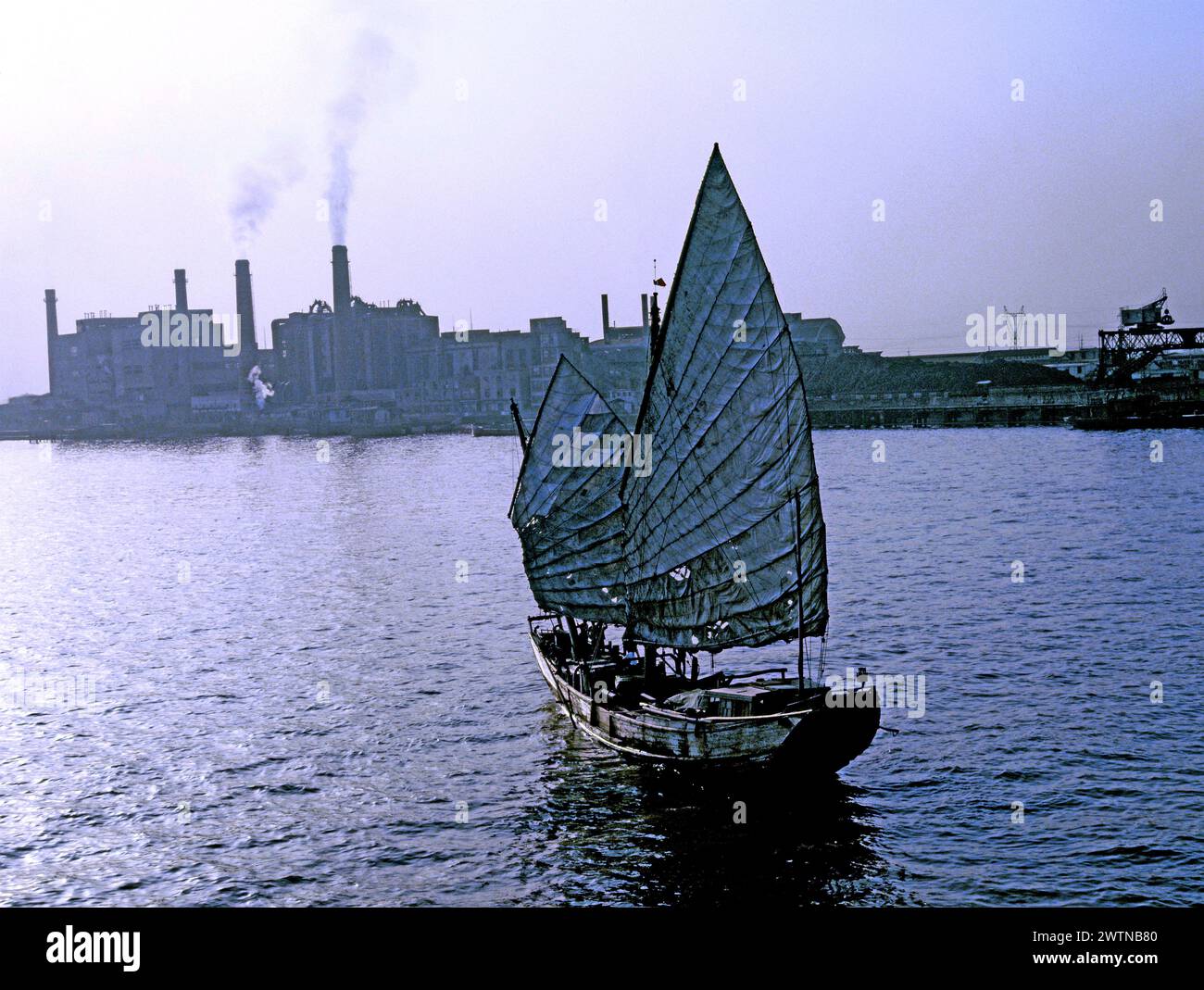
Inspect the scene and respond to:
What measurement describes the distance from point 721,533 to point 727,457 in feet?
5.65

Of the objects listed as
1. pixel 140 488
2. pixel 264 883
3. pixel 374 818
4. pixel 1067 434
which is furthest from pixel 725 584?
pixel 1067 434

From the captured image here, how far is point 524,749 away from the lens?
29.7 metres

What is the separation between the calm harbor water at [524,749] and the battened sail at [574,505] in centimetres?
338

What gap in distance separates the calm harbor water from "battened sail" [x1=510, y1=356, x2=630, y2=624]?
3.38 meters

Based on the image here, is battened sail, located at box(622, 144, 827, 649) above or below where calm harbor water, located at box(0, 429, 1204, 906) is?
above

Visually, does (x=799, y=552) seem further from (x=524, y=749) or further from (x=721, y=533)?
(x=524, y=749)

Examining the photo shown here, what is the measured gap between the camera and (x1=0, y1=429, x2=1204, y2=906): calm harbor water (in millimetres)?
21828

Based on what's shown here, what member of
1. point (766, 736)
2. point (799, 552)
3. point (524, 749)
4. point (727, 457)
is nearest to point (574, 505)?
point (524, 749)

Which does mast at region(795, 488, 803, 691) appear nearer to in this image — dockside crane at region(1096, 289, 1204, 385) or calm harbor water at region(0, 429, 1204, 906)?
calm harbor water at region(0, 429, 1204, 906)

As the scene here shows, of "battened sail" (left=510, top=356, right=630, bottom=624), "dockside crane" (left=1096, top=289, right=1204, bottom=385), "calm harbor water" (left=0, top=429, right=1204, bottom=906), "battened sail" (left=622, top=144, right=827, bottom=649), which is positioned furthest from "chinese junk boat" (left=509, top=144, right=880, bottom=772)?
"dockside crane" (left=1096, top=289, right=1204, bottom=385)

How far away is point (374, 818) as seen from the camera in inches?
997

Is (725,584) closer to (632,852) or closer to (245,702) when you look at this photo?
(632,852)

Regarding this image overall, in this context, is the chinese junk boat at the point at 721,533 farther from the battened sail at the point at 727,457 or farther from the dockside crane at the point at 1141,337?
the dockside crane at the point at 1141,337

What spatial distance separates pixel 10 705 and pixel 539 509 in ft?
60.8
